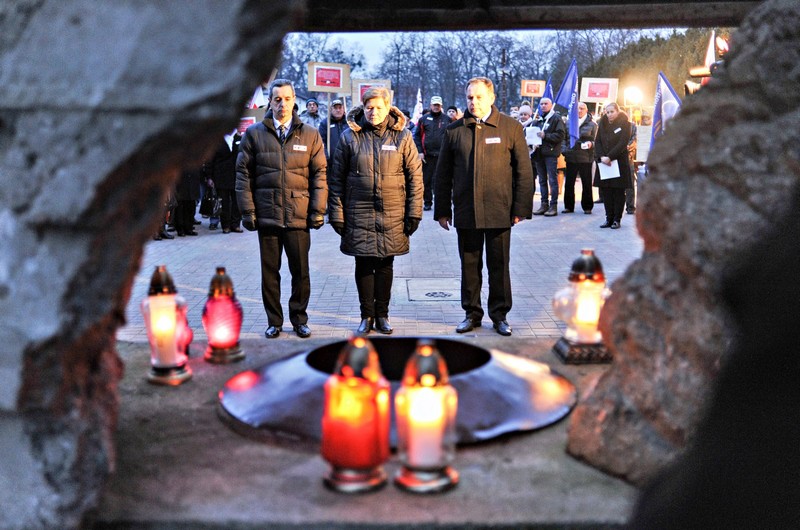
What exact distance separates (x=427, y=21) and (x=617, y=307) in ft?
7.48

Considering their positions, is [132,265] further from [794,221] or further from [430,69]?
[430,69]

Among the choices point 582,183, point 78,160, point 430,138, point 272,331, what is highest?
point 430,138

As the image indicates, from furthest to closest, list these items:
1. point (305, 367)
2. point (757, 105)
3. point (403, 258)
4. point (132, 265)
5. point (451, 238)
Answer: point (451, 238) → point (403, 258) → point (305, 367) → point (757, 105) → point (132, 265)

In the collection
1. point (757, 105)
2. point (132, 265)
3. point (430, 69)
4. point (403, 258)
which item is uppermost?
point (430, 69)

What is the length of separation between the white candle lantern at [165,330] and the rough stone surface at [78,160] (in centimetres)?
113

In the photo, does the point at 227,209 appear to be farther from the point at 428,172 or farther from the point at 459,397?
the point at 459,397

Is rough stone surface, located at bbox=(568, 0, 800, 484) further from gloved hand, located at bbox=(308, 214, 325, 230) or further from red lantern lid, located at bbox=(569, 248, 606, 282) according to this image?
gloved hand, located at bbox=(308, 214, 325, 230)

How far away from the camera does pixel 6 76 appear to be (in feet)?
6.16

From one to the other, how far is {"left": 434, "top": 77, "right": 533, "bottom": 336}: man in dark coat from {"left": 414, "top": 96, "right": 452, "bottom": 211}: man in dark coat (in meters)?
8.66

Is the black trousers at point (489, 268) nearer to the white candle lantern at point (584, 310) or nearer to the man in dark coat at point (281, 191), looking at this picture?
the man in dark coat at point (281, 191)

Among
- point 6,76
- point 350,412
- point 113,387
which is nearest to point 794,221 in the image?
point 350,412

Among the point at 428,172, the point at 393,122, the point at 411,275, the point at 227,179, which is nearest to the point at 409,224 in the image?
the point at 393,122

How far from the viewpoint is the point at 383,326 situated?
6.43 m

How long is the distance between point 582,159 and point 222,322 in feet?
40.7
